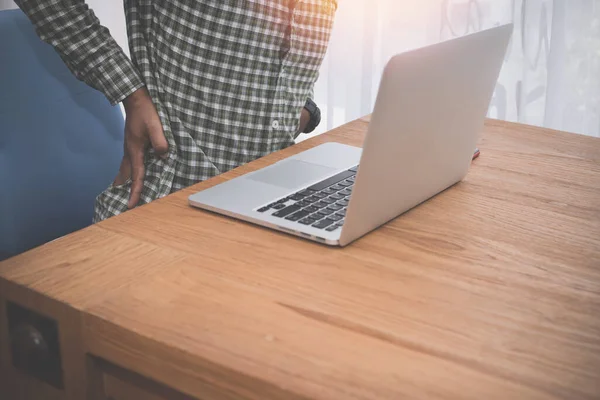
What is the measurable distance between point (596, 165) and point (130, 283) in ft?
2.65

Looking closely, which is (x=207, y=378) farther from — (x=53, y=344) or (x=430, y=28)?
(x=430, y=28)

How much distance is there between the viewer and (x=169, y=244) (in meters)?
0.85

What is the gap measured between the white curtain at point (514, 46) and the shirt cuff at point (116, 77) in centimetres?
91

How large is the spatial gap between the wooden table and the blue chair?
0.43 metres

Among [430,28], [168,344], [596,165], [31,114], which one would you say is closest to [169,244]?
[168,344]

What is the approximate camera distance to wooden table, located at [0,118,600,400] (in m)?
0.62

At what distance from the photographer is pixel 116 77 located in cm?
126

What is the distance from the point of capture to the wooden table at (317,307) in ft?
2.02

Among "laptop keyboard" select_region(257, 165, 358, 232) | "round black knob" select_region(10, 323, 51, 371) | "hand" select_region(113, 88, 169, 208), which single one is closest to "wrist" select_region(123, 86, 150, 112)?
"hand" select_region(113, 88, 169, 208)

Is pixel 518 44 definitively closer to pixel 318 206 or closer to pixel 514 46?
pixel 514 46

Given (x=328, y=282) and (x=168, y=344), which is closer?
(x=168, y=344)

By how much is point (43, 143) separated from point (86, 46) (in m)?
0.20

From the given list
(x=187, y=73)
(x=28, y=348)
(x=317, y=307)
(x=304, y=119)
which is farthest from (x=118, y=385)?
(x=304, y=119)

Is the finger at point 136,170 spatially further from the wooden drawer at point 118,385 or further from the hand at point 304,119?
the wooden drawer at point 118,385
